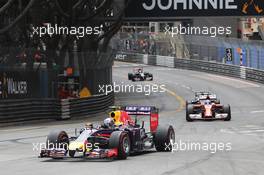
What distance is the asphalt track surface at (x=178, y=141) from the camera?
14.4m

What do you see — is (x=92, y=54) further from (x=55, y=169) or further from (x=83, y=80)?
(x=55, y=169)

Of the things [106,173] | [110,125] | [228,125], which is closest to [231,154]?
[110,125]

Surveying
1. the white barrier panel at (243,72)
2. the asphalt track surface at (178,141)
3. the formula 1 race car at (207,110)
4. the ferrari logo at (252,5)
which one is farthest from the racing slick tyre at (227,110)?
the white barrier panel at (243,72)

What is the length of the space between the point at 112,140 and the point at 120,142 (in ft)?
0.60

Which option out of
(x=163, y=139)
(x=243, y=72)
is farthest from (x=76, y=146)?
(x=243, y=72)

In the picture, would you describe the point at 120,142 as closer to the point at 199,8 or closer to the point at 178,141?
the point at 178,141

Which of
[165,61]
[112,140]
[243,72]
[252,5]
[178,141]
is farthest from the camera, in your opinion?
[165,61]

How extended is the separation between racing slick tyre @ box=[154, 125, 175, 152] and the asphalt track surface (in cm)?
34

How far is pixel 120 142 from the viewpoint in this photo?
1563 centimetres

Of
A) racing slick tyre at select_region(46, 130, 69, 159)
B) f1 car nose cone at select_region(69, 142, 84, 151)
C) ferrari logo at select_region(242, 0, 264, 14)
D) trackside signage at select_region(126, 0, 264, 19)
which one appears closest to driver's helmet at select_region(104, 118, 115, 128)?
racing slick tyre at select_region(46, 130, 69, 159)

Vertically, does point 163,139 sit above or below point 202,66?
below

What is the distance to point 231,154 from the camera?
17938 millimetres

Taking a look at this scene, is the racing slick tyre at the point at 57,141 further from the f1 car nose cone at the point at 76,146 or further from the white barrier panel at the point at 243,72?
the white barrier panel at the point at 243,72

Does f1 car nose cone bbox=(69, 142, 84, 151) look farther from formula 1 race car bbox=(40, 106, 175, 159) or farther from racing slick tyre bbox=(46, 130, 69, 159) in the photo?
racing slick tyre bbox=(46, 130, 69, 159)
